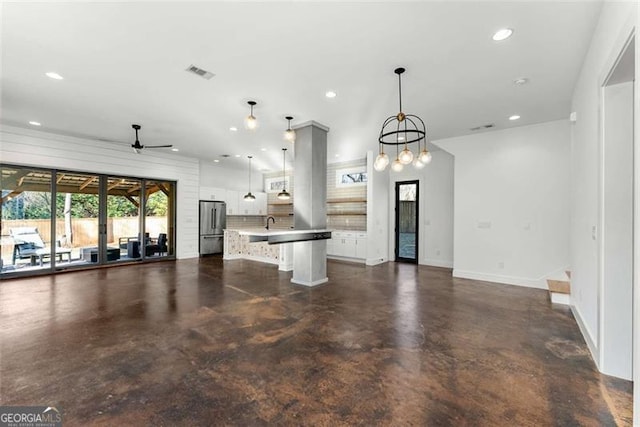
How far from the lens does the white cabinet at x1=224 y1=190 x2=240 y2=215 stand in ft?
32.0

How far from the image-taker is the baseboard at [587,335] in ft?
8.55

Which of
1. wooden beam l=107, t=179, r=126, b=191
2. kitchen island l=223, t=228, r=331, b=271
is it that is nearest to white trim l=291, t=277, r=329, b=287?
kitchen island l=223, t=228, r=331, b=271

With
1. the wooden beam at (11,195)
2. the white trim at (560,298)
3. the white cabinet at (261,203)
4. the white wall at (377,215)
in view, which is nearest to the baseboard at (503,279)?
the white trim at (560,298)

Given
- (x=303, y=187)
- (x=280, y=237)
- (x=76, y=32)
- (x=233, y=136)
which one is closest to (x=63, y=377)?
(x=280, y=237)

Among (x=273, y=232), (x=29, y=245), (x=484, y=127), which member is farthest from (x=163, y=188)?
(x=484, y=127)

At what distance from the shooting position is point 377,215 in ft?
25.5

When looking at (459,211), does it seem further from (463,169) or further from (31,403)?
(31,403)

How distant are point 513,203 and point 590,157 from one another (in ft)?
8.76

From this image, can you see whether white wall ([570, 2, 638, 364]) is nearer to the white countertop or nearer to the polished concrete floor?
the polished concrete floor

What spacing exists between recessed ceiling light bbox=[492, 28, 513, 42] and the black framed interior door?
514 cm

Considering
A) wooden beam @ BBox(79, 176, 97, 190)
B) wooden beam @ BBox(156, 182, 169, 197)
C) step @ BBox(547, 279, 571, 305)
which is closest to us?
step @ BBox(547, 279, 571, 305)

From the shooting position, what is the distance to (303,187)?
5.45 meters

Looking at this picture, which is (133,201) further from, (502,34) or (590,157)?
(590,157)

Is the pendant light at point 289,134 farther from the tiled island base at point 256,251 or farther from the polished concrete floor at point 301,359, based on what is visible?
the tiled island base at point 256,251
